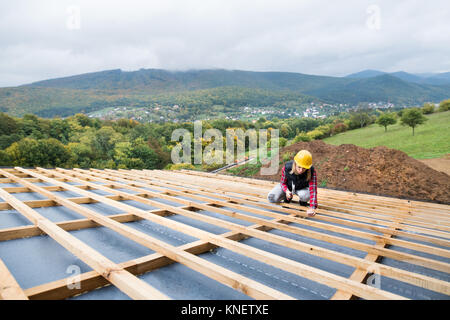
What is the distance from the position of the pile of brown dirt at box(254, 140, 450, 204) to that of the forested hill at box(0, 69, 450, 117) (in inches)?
2772

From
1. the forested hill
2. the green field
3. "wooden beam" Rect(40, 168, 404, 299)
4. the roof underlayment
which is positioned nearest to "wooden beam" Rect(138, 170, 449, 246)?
the roof underlayment

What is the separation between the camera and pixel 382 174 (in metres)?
10.9

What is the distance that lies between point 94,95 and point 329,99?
99.7 meters

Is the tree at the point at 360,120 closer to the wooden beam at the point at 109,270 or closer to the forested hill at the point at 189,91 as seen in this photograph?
the wooden beam at the point at 109,270

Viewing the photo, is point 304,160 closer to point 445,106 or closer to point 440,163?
point 440,163

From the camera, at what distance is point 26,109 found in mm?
69688

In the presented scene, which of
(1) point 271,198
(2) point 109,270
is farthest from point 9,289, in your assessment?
(1) point 271,198

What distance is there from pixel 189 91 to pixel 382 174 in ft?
363

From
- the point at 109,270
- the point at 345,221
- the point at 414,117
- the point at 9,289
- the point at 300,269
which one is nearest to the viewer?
the point at 9,289

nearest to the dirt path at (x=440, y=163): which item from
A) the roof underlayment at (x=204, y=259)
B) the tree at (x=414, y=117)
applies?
the tree at (x=414, y=117)

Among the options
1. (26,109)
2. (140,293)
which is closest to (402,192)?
→ (140,293)

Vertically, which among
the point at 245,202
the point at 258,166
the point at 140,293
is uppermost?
the point at 140,293

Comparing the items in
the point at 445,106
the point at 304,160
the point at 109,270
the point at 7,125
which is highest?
the point at 445,106
